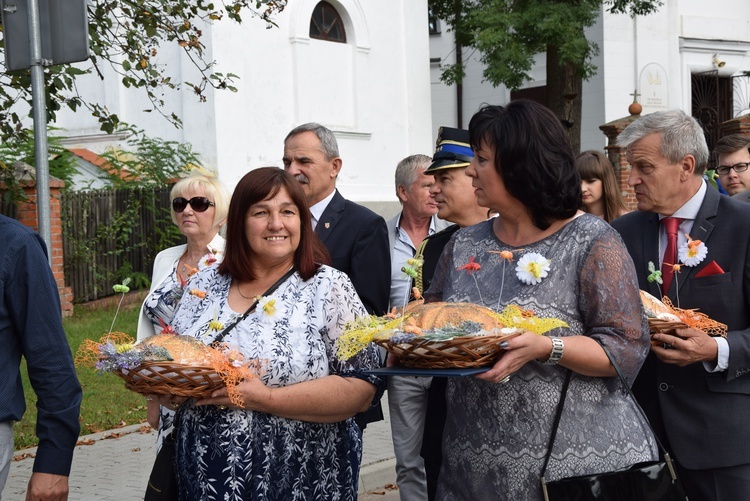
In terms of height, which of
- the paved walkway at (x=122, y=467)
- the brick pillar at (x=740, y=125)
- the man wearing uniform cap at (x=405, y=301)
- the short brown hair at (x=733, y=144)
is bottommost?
the paved walkway at (x=122, y=467)

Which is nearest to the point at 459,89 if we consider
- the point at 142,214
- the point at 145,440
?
the point at 142,214

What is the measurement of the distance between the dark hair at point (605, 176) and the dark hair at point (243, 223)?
3355 mm

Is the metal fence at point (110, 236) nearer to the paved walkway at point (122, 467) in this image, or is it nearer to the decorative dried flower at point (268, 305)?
the paved walkway at point (122, 467)

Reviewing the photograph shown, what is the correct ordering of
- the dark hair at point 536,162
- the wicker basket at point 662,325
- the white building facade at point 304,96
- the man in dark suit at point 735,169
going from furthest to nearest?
the white building facade at point 304,96 → the man in dark suit at point 735,169 → the wicker basket at point 662,325 → the dark hair at point 536,162

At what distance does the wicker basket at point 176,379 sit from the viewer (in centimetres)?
341

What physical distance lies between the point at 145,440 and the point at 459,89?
22482mm

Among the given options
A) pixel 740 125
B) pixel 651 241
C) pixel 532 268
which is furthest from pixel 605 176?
pixel 740 125

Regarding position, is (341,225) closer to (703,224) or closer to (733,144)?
(703,224)

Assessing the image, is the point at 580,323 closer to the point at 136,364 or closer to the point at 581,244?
the point at 581,244

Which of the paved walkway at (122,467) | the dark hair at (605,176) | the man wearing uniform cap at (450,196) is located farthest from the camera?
the paved walkway at (122,467)

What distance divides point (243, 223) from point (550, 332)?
1.23 metres

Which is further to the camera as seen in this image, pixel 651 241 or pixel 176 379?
pixel 651 241

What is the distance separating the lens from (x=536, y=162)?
3574mm

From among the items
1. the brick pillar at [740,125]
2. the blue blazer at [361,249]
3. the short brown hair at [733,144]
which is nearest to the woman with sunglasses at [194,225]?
the blue blazer at [361,249]
